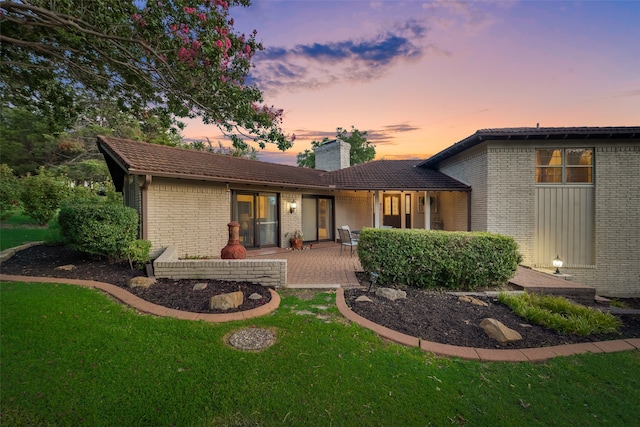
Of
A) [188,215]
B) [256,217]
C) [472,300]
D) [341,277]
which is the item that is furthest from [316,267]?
[188,215]

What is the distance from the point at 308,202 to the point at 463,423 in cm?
1060

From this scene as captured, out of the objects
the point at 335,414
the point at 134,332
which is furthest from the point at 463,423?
the point at 134,332

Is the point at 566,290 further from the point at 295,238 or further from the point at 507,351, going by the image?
the point at 295,238

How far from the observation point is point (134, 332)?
10.9 feet

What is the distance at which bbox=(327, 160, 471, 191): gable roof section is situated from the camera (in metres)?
11.6

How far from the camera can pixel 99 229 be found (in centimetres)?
595

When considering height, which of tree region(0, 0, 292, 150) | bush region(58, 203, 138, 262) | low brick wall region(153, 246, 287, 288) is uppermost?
tree region(0, 0, 292, 150)

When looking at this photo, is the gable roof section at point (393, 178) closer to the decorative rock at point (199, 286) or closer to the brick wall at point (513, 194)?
the brick wall at point (513, 194)

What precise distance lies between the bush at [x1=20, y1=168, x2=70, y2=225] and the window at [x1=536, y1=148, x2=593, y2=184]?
18.7 meters

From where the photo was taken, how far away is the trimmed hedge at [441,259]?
5.66 m

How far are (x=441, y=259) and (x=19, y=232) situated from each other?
16679mm

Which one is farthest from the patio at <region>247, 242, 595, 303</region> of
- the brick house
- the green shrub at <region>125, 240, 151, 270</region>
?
the green shrub at <region>125, 240, 151, 270</region>

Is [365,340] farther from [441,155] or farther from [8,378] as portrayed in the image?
[441,155]

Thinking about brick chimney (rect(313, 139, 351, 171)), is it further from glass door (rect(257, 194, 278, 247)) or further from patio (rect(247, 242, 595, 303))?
patio (rect(247, 242, 595, 303))
